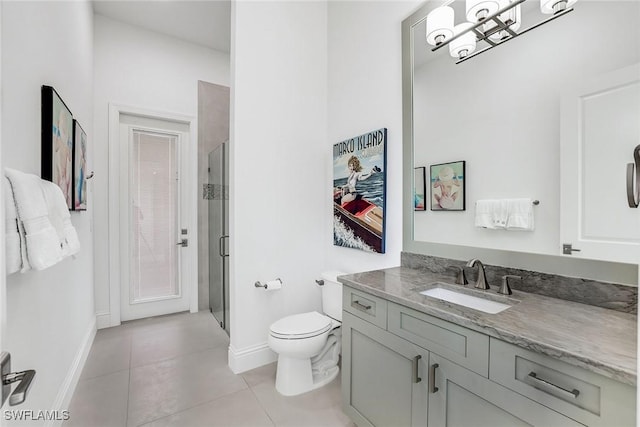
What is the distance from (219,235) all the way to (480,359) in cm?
259

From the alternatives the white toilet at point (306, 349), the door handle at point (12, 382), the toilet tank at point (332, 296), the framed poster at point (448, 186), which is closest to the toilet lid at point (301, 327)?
the white toilet at point (306, 349)

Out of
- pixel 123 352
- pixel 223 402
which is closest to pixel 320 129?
pixel 223 402

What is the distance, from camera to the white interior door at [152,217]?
3189mm

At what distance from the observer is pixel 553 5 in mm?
1298

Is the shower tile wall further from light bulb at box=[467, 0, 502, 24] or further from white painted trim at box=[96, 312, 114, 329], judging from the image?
light bulb at box=[467, 0, 502, 24]

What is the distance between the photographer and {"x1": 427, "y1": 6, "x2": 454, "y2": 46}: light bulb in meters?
1.65

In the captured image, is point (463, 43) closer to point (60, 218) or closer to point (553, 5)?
point (553, 5)

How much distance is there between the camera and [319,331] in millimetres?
1954

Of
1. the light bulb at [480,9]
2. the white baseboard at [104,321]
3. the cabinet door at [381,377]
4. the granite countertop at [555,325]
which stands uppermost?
the light bulb at [480,9]

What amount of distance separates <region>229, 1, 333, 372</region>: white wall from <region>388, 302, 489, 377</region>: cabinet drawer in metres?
1.25

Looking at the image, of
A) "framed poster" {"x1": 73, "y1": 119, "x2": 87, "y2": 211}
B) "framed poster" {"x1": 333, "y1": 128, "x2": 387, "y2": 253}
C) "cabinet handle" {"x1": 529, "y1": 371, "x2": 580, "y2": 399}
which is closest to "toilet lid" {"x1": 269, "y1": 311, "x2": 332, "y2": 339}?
"framed poster" {"x1": 333, "y1": 128, "x2": 387, "y2": 253}

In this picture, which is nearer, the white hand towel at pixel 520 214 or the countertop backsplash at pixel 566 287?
the countertop backsplash at pixel 566 287

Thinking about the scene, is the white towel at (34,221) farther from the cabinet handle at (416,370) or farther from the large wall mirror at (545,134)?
the large wall mirror at (545,134)

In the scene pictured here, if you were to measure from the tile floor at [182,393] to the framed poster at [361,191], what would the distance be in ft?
3.44
